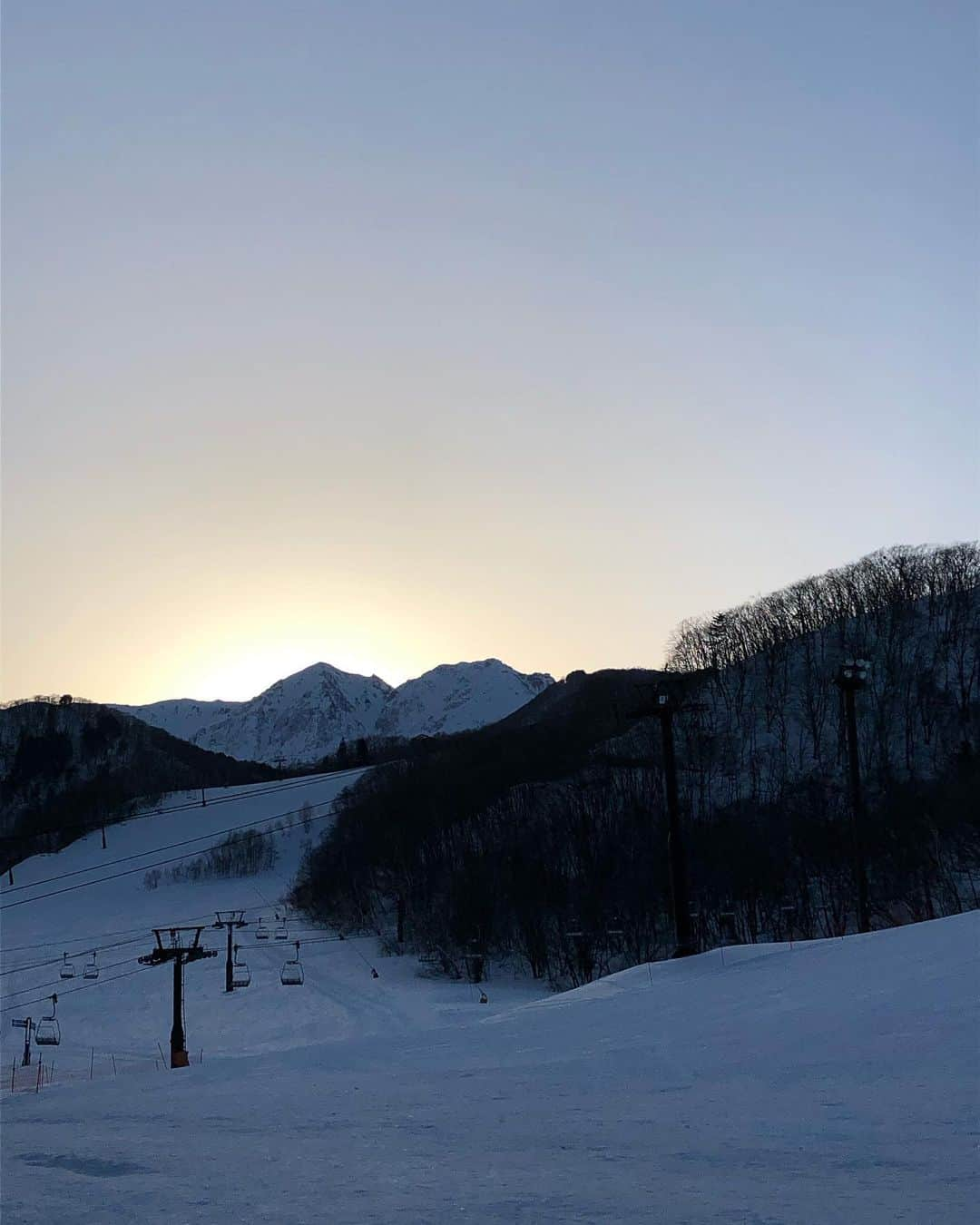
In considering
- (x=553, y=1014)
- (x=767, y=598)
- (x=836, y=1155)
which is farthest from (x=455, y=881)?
(x=836, y=1155)

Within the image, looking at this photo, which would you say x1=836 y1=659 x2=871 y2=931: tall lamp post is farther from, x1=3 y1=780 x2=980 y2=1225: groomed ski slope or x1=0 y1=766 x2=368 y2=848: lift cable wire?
x1=0 y1=766 x2=368 y2=848: lift cable wire

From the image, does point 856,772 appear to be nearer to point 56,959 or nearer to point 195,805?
point 195,805

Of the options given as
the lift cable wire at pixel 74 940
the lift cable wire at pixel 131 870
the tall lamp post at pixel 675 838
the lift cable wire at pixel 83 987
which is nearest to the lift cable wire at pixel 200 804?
the lift cable wire at pixel 131 870

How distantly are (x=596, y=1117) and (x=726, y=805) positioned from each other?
78.9 metres

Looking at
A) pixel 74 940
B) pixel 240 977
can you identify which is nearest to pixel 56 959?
pixel 74 940

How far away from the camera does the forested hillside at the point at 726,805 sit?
62250mm

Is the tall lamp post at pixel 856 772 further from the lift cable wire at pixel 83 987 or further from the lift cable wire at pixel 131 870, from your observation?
the lift cable wire at pixel 131 870

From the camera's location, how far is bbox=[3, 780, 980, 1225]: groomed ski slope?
7.11 m

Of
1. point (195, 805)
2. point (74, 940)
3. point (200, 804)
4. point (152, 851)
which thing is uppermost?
point (195, 805)

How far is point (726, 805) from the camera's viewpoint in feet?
282

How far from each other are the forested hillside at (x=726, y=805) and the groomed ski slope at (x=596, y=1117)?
29.8m

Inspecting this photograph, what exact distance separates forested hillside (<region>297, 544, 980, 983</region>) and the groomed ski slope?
97.7ft

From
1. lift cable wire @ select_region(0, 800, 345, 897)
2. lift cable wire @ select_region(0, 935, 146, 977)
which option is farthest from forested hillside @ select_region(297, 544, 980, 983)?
lift cable wire @ select_region(0, 935, 146, 977)

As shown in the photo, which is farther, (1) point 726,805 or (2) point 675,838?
(1) point 726,805
